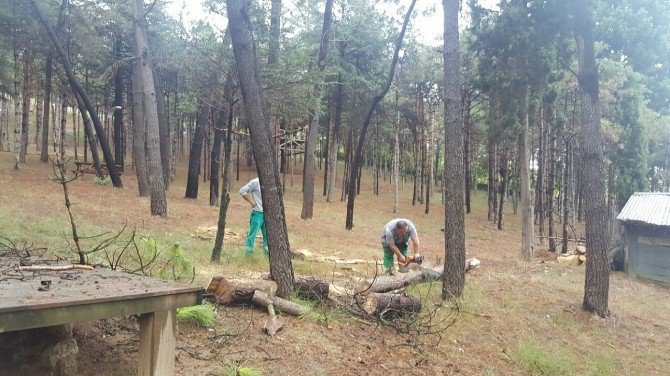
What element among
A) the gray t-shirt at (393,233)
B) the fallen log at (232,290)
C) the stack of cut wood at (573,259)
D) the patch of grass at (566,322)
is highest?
the gray t-shirt at (393,233)

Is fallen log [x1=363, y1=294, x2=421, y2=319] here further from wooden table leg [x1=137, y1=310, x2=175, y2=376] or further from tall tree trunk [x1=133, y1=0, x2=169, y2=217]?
tall tree trunk [x1=133, y1=0, x2=169, y2=217]

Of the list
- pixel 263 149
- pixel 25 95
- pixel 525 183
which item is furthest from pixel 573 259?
pixel 25 95

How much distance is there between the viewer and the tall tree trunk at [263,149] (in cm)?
605

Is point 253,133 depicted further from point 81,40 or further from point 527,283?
point 81,40

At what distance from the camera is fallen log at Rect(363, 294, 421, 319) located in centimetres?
627

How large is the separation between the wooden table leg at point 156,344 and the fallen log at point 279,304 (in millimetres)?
1993

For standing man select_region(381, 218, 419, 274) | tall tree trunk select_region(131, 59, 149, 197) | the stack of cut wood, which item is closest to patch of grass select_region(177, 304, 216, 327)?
standing man select_region(381, 218, 419, 274)

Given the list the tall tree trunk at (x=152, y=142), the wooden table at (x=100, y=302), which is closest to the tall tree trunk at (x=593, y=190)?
the wooden table at (x=100, y=302)

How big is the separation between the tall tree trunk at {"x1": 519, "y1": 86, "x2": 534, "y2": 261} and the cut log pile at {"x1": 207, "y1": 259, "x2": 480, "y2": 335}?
9723mm

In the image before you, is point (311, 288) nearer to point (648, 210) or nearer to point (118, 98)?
point (648, 210)

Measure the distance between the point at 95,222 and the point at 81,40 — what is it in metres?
12.3

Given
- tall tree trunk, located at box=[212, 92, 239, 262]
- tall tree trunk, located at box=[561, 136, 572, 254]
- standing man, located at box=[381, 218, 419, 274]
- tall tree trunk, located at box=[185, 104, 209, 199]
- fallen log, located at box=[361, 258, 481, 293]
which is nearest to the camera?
fallen log, located at box=[361, 258, 481, 293]

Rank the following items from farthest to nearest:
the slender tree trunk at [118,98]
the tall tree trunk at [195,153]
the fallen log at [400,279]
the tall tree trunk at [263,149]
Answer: the slender tree trunk at [118,98] → the tall tree trunk at [195,153] → the fallen log at [400,279] → the tall tree trunk at [263,149]

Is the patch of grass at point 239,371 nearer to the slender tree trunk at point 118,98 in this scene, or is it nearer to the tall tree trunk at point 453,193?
the tall tree trunk at point 453,193
